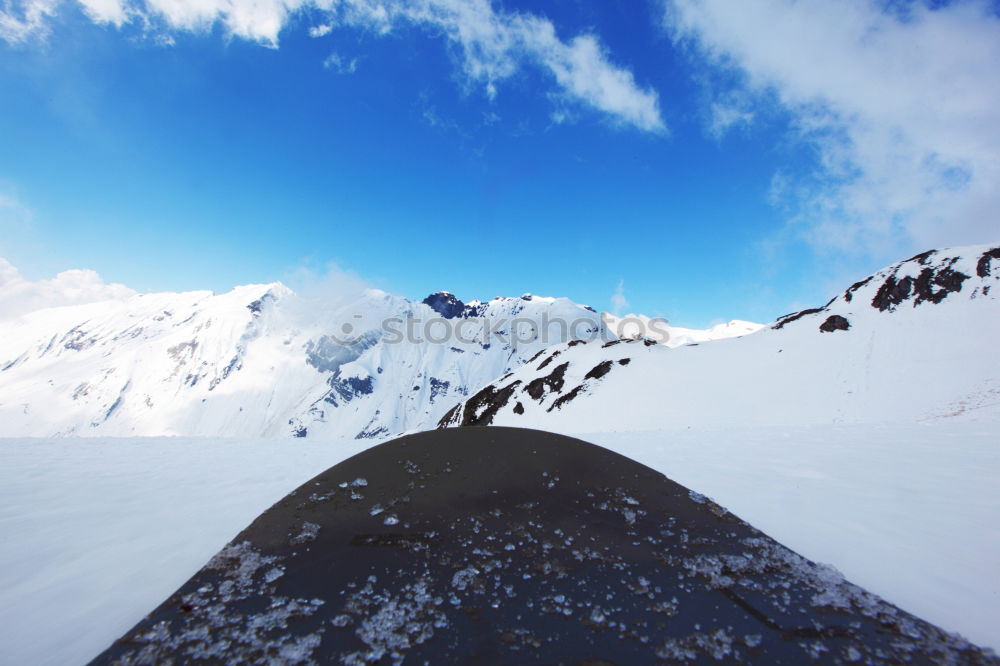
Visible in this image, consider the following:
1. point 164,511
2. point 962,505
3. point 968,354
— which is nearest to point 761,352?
point 968,354

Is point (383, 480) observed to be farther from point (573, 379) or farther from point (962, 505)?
point (573, 379)

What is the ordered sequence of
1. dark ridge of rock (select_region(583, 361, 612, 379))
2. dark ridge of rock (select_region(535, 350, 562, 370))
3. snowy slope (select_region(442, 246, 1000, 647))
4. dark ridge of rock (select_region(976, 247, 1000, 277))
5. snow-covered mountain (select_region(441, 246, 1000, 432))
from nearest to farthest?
snowy slope (select_region(442, 246, 1000, 647))
snow-covered mountain (select_region(441, 246, 1000, 432))
dark ridge of rock (select_region(976, 247, 1000, 277))
dark ridge of rock (select_region(583, 361, 612, 379))
dark ridge of rock (select_region(535, 350, 562, 370))

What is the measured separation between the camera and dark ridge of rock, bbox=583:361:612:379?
139ft

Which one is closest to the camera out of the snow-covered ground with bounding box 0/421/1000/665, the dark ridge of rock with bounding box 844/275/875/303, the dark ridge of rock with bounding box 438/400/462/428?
the snow-covered ground with bounding box 0/421/1000/665

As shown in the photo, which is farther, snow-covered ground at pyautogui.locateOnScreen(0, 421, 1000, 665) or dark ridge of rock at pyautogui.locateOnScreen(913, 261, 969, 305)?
dark ridge of rock at pyautogui.locateOnScreen(913, 261, 969, 305)

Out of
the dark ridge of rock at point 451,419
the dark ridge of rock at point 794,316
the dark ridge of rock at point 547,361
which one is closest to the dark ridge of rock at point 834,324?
the dark ridge of rock at point 794,316

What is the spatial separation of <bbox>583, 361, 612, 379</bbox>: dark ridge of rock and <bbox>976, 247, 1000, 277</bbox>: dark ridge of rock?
103ft

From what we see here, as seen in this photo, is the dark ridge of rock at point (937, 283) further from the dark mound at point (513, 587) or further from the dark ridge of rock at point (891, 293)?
the dark mound at point (513, 587)

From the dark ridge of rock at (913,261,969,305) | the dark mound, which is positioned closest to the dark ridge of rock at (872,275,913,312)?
the dark ridge of rock at (913,261,969,305)

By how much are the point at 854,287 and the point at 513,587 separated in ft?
185

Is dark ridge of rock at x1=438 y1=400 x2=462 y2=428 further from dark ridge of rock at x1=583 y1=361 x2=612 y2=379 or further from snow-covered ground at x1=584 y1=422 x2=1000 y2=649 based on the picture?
snow-covered ground at x1=584 y1=422 x2=1000 y2=649

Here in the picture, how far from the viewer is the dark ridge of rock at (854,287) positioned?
4319 cm

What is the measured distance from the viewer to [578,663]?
2541 millimetres

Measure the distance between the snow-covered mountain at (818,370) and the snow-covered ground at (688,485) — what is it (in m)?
18.2
